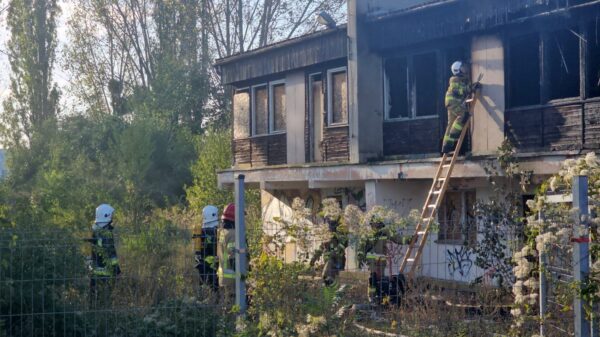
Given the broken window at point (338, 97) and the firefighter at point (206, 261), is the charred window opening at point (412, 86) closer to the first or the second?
the broken window at point (338, 97)

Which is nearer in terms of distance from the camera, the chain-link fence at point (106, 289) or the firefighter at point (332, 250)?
the chain-link fence at point (106, 289)

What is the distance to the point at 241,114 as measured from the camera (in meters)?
24.7

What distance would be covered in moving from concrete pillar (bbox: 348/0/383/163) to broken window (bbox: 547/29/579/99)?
4.68 metres

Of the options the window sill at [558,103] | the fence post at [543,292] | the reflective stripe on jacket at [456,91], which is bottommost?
the fence post at [543,292]

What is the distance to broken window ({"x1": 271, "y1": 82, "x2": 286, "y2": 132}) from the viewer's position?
23.0 m

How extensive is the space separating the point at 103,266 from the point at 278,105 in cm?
1513

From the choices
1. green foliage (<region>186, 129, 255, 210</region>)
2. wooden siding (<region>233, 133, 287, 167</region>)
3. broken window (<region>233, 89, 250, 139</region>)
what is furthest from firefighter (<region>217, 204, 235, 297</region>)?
green foliage (<region>186, 129, 255, 210</region>)

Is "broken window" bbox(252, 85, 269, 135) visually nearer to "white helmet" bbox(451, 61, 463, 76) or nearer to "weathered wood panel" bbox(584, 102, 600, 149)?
"white helmet" bbox(451, 61, 463, 76)

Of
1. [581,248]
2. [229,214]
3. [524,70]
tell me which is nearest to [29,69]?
[524,70]

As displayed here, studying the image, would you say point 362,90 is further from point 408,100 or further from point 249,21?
point 249,21

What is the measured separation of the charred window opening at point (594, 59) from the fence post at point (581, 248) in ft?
27.9

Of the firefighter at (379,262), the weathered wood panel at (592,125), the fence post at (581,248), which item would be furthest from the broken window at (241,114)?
the fence post at (581,248)

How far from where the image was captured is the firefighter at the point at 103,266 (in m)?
8.13

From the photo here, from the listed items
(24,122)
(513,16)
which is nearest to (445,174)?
(513,16)
